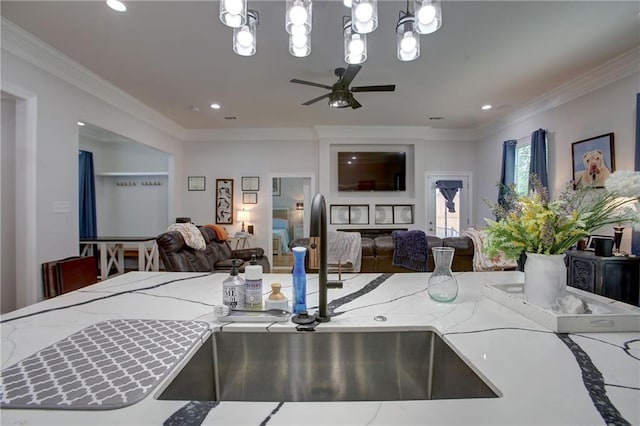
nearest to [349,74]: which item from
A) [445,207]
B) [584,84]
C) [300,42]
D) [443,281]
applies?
[300,42]

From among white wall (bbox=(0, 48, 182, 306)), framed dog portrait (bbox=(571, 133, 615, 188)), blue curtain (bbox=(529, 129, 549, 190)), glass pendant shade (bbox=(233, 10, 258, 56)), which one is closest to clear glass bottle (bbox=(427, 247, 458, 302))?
glass pendant shade (bbox=(233, 10, 258, 56))

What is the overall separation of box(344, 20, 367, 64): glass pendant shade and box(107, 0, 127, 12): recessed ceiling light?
68.4 inches

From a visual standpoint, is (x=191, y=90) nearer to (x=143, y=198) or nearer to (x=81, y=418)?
(x=143, y=198)

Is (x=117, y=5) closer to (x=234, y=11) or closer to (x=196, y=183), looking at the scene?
(x=234, y=11)

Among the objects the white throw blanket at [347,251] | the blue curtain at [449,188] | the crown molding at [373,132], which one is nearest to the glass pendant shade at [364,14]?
the white throw blanket at [347,251]

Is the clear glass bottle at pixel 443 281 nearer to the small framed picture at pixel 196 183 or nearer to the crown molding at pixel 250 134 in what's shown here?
the crown molding at pixel 250 134

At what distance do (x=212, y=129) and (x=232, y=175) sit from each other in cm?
98

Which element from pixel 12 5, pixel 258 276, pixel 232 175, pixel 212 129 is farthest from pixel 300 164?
pixel 258 276

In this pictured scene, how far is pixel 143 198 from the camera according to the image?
6.42 m

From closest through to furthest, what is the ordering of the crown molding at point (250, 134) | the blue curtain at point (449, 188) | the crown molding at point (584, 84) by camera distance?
the crown molding at point (584, 84), the crown molding at point (250, 134), the blue curtain at point (449, 188)

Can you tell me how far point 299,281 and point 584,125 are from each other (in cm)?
434

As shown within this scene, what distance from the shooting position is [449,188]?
235 inches

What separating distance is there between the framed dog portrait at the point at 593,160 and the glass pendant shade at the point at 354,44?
288cm

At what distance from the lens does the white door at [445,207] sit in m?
6.00
